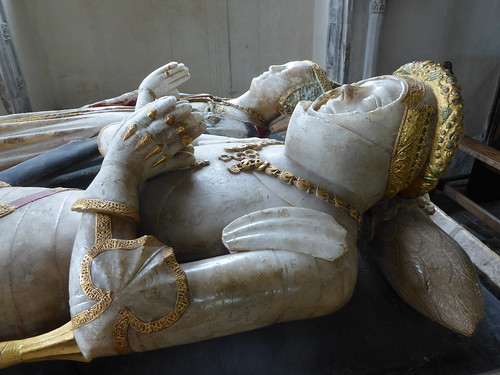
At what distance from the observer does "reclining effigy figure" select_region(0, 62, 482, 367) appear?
3.38 feet

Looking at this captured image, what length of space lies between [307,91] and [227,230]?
139 cm

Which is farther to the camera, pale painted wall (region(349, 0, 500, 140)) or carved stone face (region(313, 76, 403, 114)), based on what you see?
pale painted wall (region(349, 0, 500, 140))

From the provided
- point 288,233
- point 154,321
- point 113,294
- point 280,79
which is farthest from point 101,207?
point 280,79

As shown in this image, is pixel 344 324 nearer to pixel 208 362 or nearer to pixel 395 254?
pixel 395 254

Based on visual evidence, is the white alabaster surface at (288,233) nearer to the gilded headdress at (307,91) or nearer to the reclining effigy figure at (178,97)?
the reclining effigy figure at (178,97)

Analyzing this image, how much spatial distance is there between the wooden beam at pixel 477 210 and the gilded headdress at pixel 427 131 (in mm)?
2529

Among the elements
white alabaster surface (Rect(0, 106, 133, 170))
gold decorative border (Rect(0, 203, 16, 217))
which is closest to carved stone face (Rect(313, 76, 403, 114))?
gold decorative border (Rect(0, 203, 16, 217))

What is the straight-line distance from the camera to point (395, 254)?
1471 millimetres

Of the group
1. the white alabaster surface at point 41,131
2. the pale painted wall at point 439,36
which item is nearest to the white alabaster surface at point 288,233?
the white alabaster surface at point 41,131

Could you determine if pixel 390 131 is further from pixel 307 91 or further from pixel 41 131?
pixel 41 131

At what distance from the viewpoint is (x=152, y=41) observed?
4.86m

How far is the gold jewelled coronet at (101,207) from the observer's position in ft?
3.59

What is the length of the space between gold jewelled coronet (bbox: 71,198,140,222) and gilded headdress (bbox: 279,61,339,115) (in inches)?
58.1

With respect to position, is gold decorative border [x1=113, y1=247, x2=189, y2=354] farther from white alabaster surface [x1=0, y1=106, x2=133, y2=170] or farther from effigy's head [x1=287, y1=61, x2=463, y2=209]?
white alabaster surface [x1=0, y1=106, x2=133, y2=170]
